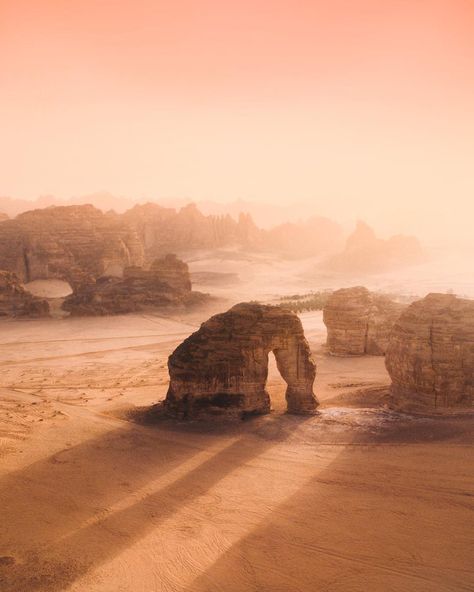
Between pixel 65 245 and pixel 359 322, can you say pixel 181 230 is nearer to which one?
pixel 65 245

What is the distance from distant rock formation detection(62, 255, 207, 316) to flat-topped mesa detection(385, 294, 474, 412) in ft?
78.0

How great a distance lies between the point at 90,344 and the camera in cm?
2377

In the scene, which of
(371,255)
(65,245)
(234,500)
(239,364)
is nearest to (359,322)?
(239,364)

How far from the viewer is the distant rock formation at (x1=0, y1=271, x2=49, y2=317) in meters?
30.0

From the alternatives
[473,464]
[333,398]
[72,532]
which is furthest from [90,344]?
[473,464]

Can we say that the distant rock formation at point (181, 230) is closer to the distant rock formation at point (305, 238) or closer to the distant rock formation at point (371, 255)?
the distant rock formation at point (305, 238)

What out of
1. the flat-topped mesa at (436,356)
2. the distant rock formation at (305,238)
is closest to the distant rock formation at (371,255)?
the distant rock formation at (305,238)

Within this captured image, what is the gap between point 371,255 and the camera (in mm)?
66500

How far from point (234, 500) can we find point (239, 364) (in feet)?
11.9

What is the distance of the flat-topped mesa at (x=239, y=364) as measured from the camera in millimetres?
10945

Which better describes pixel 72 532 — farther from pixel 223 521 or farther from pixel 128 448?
pixel 128 448

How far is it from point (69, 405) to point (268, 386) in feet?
19.3

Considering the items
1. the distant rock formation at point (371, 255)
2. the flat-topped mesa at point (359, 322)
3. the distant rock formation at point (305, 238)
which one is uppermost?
the distant rock formation at point (305, 238)

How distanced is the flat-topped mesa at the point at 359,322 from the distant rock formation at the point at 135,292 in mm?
16514
